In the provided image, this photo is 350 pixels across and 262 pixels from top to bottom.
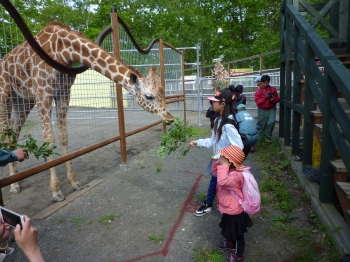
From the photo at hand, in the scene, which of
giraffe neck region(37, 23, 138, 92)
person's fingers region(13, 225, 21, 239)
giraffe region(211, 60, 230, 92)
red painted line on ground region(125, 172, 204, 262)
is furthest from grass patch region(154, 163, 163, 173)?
giraffe region(211, 60, 230, 92)

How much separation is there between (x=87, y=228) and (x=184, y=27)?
925 inches

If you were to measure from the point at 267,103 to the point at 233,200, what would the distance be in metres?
4.52

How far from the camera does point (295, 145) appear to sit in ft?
15.0

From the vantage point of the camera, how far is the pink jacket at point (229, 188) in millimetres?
2414

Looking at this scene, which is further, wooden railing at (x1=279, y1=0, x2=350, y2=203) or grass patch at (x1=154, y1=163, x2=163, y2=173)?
grass patch at (x1=154, y1=163, x2=163, y2=173)

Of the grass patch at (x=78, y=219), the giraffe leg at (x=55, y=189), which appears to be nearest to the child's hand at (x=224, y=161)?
the grass patch at (x=78, y=219)

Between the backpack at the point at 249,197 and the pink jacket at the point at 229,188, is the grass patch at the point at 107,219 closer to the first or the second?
the pink jacket at the point at 229,188

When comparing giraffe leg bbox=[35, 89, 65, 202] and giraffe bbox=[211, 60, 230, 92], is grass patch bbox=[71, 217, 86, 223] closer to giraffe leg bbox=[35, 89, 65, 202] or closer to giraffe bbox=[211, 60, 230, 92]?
giraffe leg bbox=[35, 89, 65, 202]

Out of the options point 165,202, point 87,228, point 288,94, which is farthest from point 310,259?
point 288,94

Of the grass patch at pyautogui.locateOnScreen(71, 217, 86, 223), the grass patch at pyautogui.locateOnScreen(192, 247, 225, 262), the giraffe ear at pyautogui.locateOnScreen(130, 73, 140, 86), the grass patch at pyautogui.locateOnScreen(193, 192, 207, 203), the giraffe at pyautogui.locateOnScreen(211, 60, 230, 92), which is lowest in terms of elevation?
the grass patch at pyautogui.locateOnScreen(192, 247, 225, 262)

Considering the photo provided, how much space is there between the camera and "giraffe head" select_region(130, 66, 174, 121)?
416 centimetres

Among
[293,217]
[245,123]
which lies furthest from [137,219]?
[245,123]

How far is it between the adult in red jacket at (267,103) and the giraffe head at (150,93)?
3.18 metres

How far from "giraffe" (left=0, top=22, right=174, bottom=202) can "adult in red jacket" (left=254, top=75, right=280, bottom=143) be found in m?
3.18
